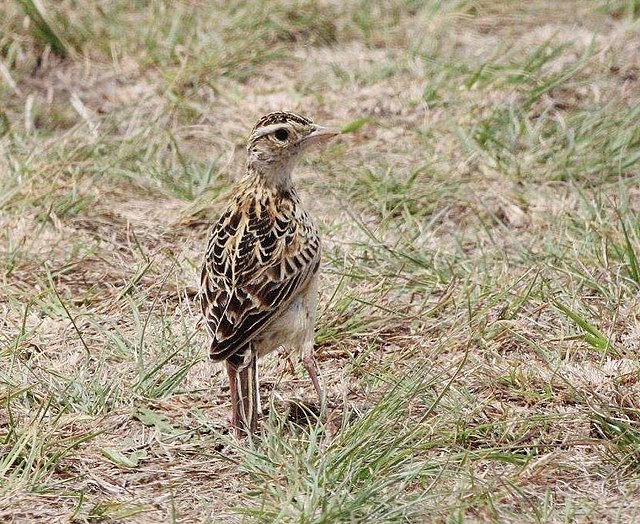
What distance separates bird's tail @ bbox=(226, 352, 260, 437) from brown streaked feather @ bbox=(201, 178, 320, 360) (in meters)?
0.09

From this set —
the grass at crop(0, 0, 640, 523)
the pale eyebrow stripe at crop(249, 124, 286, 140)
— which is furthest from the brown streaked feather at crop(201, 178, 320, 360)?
the grass at crop(0, 0, 640, 523)

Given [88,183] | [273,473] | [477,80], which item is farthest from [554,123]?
[273,473]

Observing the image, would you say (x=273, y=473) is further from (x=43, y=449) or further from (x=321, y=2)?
(x=321, y=2)

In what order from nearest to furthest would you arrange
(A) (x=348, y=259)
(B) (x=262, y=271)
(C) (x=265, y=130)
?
(B) (x=262, y=271), (C) (x=265, y=130), (A) (x=348, y=259)

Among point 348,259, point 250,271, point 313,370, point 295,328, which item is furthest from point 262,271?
point 348,259

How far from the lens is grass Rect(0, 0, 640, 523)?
19.7ft

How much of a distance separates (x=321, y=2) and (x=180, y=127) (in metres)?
1.97

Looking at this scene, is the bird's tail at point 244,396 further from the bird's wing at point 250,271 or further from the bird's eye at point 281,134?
the bird's eye at point 281,134

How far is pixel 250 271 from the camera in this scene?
6.67m

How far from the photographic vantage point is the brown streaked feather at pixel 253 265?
645 cm

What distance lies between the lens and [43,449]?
6.16 meters

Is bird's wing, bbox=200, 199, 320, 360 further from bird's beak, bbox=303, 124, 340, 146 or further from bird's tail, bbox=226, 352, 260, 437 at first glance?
bird's beak, bbox=303, 124, 340, 146

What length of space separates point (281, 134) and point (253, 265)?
33.7 inches

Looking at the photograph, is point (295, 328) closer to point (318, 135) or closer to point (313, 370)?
point (313, 370)
